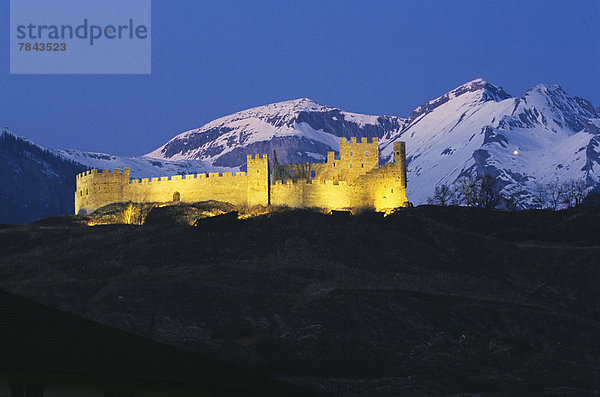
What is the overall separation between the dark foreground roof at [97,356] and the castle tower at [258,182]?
3290 inches

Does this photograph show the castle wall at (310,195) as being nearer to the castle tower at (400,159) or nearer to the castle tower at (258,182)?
the castle tower at (258,182)

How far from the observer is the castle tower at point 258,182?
356 ft

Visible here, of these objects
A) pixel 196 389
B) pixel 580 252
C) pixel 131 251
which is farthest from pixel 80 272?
pixel 196 389

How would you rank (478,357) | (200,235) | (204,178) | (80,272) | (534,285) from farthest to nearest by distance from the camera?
(204,178) < (200,235) < (534,285) < (80,272) < (478,357)

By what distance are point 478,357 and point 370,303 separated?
11.3 metres


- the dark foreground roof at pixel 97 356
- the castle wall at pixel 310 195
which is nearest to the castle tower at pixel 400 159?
the castle wall at pixel 310 195

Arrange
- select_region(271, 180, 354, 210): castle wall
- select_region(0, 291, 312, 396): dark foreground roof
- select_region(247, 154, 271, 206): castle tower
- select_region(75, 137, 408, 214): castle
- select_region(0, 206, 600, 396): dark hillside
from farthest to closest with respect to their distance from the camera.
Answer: select_region(247, 154, 271, 206): castle tower, select_region(75, 137, 408, 214): castle, select_region(271, 180, 354, 210): castle wall, select_region(0, 206, 600, 396): dark hillside, select_region(0, 291, 312, 396): dark foreground roof

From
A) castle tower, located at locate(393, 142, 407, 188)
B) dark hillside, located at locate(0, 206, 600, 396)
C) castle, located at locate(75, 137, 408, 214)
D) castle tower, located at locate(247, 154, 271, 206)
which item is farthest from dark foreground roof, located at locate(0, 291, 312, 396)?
castle tower, located at locate(393, 142, 407, 188)

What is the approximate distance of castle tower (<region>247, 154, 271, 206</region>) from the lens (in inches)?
4267

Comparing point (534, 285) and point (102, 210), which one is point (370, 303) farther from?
point (102, 210)

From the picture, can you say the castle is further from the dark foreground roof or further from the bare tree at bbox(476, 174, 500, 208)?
the dark foreground roof

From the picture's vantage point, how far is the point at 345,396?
49719mm

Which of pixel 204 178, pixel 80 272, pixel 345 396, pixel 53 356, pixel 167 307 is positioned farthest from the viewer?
pixel 204 178

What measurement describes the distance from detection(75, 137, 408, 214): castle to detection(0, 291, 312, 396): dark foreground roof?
83.0 metres
